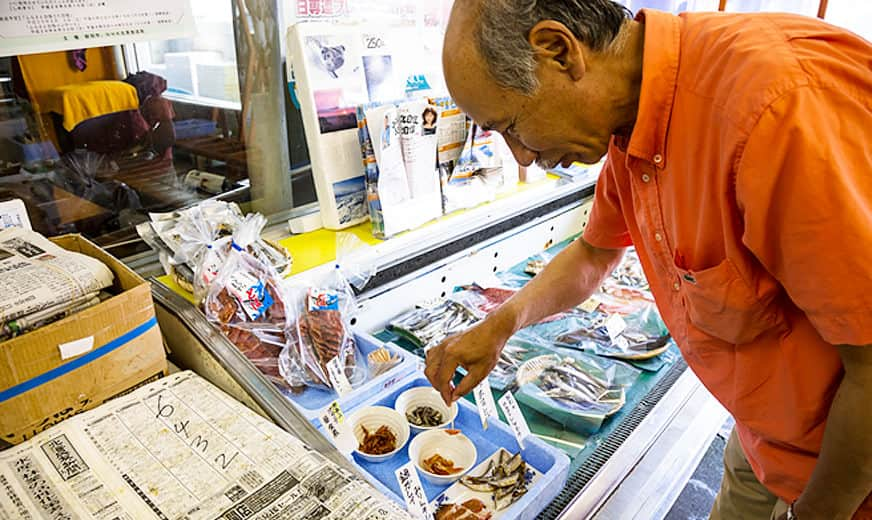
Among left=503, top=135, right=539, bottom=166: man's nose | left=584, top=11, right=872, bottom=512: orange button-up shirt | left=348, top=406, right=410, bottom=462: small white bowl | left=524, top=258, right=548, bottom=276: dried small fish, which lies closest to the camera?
left=584, top=11, right=872, bottom=512: orange button-up shirt

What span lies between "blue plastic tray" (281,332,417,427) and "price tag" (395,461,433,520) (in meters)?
0.28

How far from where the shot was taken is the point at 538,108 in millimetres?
971

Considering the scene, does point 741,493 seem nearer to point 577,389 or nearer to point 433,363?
point 577,389

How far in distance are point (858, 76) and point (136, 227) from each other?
5.94ft

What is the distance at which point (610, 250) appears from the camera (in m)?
1.53

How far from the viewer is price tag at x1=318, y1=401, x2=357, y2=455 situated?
1342 millimetres

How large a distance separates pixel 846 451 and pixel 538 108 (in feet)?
2.55

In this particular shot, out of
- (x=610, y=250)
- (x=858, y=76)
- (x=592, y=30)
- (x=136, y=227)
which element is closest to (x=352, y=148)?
(x=136, y=227)

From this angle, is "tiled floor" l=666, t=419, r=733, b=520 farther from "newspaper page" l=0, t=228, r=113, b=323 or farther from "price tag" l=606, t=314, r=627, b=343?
"newspaper page" l=0, t=228, r=113, b=323

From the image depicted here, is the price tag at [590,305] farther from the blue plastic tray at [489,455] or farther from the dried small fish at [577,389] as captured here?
the blue plastic tray at [489,455]

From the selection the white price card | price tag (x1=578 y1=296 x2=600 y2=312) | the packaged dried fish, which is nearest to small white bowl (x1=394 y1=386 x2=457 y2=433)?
the packaged dried fish

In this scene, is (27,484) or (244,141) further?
(244,141)

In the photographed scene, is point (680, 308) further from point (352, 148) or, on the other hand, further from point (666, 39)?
point (352, 148)

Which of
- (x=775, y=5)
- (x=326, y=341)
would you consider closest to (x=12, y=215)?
(x=326, y=341)
